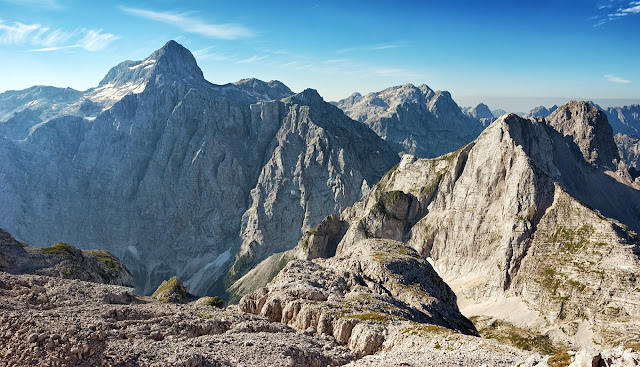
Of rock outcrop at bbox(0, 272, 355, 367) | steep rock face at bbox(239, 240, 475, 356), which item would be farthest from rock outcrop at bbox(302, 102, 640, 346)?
rock outcrop at bbox(0, 272, 355, 367)

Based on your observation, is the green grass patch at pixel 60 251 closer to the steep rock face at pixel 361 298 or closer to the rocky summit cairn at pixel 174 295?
the rocky summit cairn at pixel 174 295

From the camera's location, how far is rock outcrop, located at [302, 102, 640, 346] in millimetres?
124188

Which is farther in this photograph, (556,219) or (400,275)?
(556,219)

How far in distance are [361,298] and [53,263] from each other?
71321 millimetres

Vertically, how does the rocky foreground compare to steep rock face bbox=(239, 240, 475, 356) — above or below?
above

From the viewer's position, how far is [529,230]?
150875 mm

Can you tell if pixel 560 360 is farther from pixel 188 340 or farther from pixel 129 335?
pixel 129 335

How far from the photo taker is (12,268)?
8438 centimetres

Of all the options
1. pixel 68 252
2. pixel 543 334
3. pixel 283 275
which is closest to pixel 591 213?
pixel 543 334

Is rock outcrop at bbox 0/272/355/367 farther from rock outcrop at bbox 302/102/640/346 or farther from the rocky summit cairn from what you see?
rock outcrop at bbox 302/102/640/346

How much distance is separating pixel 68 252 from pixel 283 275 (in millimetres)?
62566

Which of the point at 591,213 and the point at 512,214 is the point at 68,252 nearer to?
the point at 512,214

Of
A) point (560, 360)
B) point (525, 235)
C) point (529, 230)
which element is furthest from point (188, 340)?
point (529, 230)

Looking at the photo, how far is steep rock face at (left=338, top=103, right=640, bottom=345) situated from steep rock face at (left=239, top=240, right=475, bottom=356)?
2416 inches
